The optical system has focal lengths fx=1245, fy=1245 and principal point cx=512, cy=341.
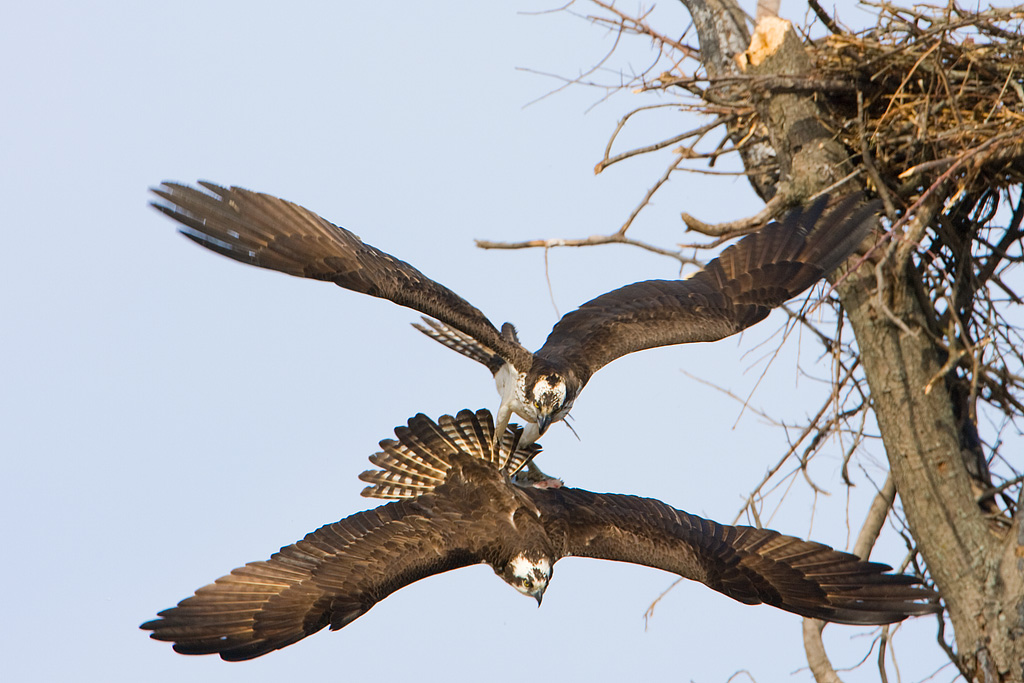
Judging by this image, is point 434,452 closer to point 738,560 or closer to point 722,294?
point 738,560

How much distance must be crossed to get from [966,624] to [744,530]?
1443 mm

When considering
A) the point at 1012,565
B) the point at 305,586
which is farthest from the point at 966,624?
the point at 305,586

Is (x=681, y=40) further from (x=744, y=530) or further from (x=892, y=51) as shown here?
(x=744, y=530)

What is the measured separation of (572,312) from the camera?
808 cm

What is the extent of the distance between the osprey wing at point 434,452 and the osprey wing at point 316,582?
77cm

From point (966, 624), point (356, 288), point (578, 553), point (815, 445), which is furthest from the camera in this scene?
point (815, 445)

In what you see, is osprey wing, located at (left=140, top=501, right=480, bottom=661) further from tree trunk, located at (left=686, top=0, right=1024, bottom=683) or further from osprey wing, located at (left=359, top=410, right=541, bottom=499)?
tree trunk, located at (left=686, top=0, right=1024, bottom=683)

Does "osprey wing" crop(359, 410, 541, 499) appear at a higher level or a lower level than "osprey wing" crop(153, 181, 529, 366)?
lower

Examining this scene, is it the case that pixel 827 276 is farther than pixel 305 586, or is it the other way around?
pixel 827 276

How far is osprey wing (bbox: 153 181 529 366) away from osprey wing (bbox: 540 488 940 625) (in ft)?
4.34

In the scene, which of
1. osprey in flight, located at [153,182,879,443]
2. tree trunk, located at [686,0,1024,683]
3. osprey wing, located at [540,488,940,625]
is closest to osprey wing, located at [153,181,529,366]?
osprey in flight, located at [153,182,879,443]

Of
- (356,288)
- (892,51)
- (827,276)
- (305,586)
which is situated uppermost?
(892,51)

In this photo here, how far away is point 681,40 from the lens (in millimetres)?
8656

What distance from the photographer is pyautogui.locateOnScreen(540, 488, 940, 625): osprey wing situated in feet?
22.7
